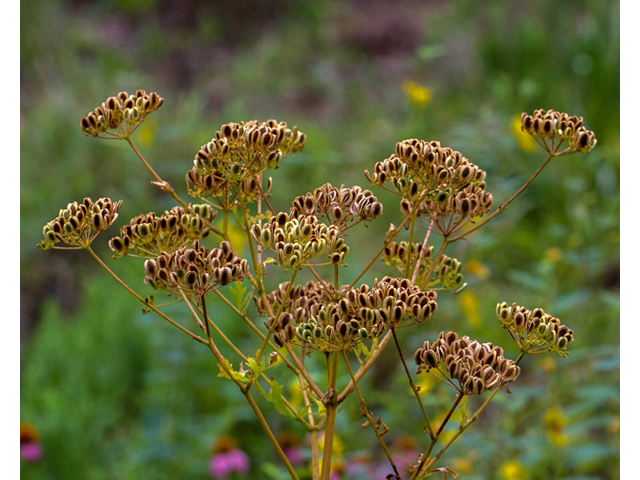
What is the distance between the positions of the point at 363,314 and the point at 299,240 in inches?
5.0

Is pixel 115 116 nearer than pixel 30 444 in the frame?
Yes

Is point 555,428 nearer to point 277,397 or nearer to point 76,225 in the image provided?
point 277,397

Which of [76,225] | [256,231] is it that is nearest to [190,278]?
[256,231]

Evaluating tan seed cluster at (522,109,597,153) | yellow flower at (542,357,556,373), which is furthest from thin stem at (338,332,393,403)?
yellow flower at (542,357,556,373)

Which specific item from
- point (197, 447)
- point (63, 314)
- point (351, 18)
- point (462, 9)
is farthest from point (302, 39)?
point (197, 447)

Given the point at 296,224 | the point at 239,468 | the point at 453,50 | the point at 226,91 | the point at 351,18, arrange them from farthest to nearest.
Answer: the point at 351,18 → the point at 226,91 → the point at 453,50 → the point at 239,468 → the point at 296,224

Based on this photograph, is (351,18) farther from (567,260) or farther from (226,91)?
(567,260)

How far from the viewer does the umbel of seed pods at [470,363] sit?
74 cm

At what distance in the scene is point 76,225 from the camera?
870mm

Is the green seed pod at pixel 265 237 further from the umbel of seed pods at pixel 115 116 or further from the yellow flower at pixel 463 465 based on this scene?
the yellow flower at pixel 463 465

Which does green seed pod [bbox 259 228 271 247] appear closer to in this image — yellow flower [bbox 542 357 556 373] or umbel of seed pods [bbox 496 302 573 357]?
umbel of seed pods [bbox 496 302 573 357]

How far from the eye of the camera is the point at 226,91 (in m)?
7.29

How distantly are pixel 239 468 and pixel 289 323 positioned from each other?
153cm

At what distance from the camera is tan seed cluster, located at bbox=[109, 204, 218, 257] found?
853mm
